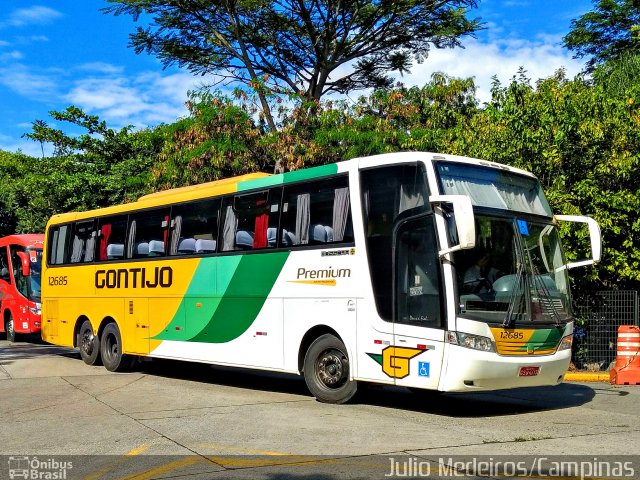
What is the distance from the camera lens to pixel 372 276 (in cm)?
1041

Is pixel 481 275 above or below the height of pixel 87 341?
above

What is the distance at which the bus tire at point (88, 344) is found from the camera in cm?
1670

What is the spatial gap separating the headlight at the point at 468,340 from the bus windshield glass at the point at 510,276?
0.24 meters

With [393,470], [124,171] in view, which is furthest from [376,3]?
[393,470]

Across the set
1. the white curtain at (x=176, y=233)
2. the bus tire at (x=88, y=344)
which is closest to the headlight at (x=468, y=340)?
the white curtain at (x=176, y=233)

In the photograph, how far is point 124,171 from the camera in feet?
110

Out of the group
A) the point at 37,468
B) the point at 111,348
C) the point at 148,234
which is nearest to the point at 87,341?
the point at 111,348

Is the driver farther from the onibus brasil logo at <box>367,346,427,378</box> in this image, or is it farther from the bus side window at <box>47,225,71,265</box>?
the bus side window at <box>47,225,71,265</box>

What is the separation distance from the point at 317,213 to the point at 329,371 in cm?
234

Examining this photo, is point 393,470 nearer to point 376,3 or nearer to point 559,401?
point 559,401

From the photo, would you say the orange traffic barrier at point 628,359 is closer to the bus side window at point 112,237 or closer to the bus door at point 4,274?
the bus side window at point 112,237

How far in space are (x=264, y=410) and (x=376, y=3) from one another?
20.2 m

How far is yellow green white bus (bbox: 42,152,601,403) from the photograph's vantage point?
9.61 meters

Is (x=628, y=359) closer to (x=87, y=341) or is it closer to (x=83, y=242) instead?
(x=87, y=341)
